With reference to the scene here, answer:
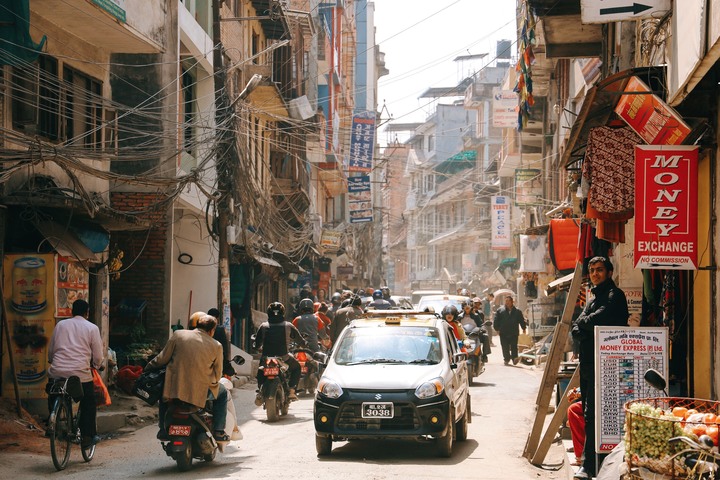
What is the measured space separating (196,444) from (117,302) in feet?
34.7

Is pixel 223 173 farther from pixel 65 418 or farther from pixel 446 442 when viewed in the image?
pixel 446 442

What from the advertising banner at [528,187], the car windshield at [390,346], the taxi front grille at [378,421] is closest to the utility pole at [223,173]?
the car windshield at [390,346]

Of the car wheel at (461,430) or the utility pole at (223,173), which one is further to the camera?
the utility pole at (223,173)

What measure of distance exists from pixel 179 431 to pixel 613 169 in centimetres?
538

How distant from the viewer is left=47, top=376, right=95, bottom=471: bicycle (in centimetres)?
1132

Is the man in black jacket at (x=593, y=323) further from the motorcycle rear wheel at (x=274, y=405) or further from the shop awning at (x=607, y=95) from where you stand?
the motorcycle rear wheel at (x=274, y=405)

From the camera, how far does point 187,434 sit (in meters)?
11.1

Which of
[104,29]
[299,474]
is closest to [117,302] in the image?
[104,29]

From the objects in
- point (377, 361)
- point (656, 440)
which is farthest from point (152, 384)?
point (656, 440)

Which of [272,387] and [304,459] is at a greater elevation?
[272,387]

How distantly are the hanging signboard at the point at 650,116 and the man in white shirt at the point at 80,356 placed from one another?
6.44m

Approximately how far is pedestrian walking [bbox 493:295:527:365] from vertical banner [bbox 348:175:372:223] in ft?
71.5

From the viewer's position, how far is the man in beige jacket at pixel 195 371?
442 inches

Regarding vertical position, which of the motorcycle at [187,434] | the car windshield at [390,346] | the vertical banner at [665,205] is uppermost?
the vertical banner at [665,205]
